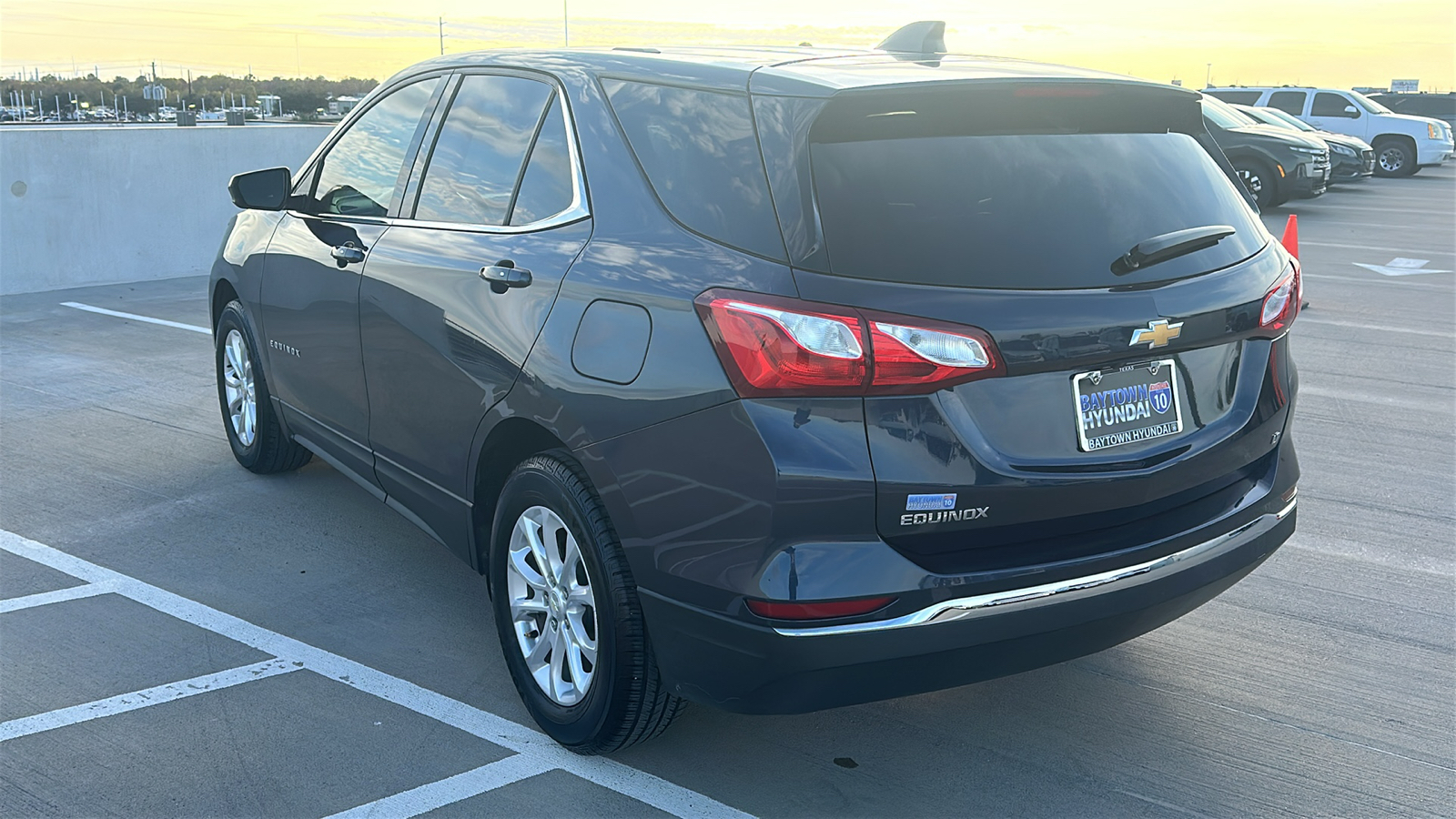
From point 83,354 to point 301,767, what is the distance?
6.37 meters

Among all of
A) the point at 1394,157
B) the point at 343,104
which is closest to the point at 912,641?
the point at 343,104

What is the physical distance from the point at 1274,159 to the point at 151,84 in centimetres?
4641

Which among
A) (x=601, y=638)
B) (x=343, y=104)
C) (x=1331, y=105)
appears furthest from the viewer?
(x=1331, y=105)

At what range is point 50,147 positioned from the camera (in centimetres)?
1159

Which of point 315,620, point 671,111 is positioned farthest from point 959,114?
point 315,620

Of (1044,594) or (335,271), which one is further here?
(335,271)

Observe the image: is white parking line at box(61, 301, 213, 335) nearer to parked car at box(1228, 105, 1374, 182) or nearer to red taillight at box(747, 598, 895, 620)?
red taillight at box(747, 598, 895, 620)

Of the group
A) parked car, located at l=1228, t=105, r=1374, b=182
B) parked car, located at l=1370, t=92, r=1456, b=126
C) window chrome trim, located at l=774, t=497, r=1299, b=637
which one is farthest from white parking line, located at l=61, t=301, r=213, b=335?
parked car, located at l=1370, t=92, r=1456, b=126

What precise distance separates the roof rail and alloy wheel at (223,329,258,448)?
322 centimetres

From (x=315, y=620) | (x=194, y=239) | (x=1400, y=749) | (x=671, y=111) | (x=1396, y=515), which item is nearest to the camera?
(x=671, y=111)

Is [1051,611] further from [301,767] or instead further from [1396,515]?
[1396,515]

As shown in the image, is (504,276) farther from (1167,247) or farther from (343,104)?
(343,104)

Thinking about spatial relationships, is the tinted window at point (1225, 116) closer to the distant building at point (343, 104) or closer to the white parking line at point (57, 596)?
the distant building at point (343, 104)

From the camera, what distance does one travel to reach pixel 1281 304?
3340 mm
